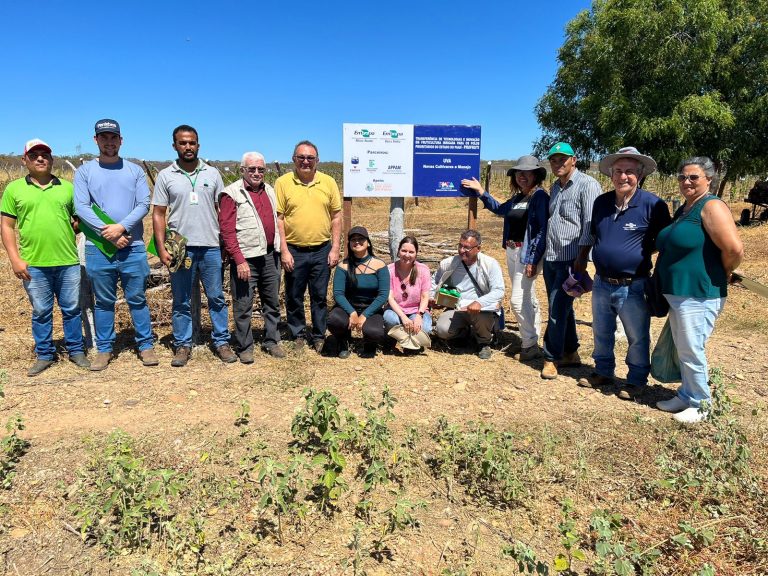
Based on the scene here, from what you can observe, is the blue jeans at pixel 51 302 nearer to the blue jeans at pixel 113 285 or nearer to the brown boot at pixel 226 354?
the blue jeans at pixel 113 285

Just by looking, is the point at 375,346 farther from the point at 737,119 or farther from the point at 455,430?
the point at 737,119

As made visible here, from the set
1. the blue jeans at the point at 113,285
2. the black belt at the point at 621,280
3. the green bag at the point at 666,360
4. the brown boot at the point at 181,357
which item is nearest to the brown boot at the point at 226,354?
the brown boot at the point at 181,357

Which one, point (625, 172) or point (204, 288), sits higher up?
point (625, 172)

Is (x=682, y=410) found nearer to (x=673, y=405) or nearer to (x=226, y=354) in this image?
(x=673, y=405)

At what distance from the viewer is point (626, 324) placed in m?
3.97

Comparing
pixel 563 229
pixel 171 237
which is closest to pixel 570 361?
pixel 563 229

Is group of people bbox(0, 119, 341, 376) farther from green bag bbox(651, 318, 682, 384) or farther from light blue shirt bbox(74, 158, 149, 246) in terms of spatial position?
green bag bbox(651, 318, 682, 384)

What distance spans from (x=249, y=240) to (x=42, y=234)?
1.67 m

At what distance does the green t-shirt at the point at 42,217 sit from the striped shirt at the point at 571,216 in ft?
13.6

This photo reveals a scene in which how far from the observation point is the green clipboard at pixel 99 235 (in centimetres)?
418

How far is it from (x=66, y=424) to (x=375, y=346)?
8.88 feet

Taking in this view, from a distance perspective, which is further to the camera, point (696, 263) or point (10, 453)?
point (696, 263)

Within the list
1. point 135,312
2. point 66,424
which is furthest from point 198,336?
point 66,424

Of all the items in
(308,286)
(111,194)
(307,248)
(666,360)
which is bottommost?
(666,360)
